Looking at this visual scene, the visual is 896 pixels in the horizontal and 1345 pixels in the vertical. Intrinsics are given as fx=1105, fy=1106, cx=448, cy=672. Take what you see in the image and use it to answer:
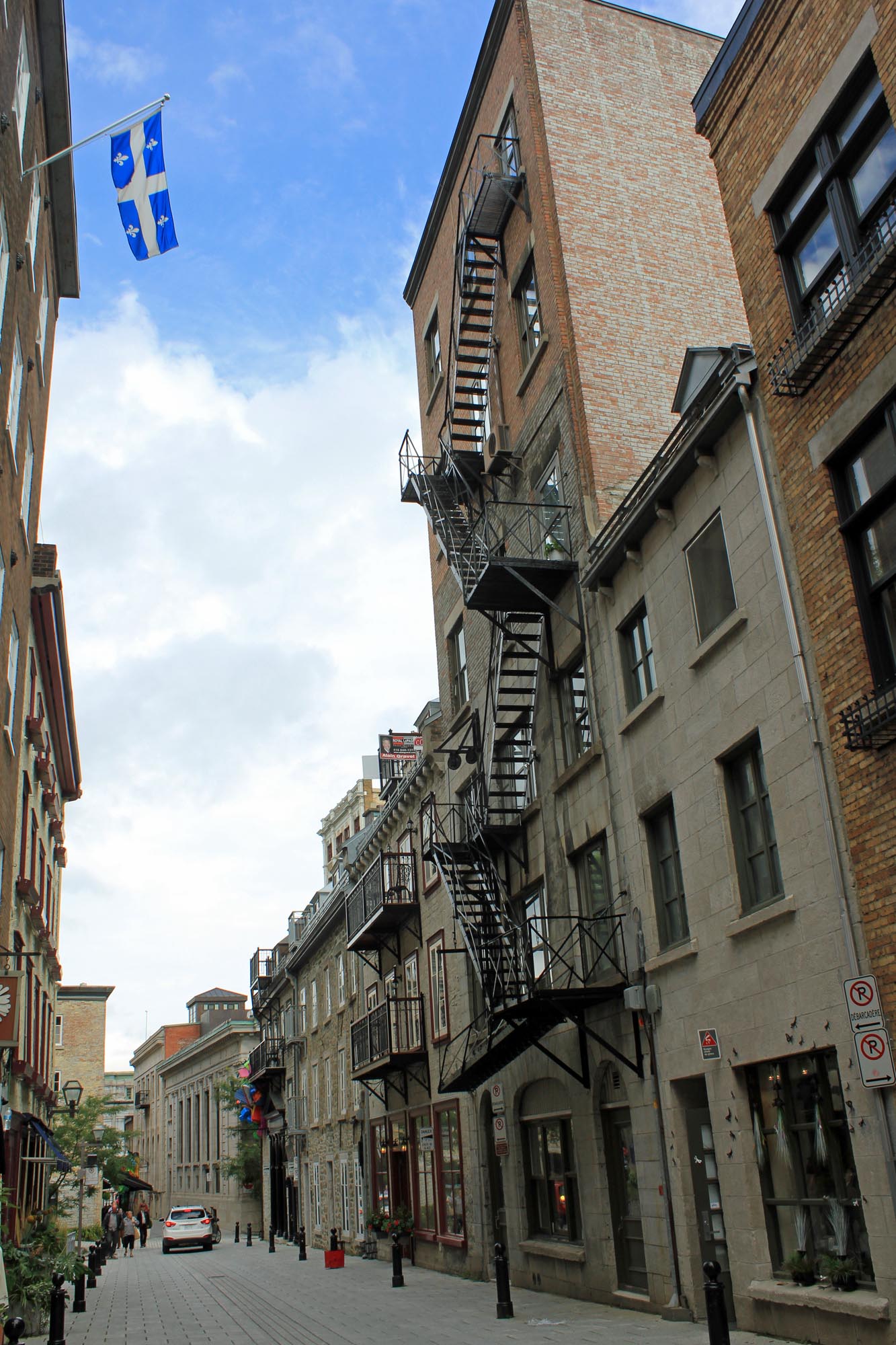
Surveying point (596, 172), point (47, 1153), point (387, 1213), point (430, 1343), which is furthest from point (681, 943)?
point (47, 1153)

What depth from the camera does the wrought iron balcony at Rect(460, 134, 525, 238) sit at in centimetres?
2011

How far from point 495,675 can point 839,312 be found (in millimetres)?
9966

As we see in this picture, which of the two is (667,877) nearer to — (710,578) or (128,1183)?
(710,578)

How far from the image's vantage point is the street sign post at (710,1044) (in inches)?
458

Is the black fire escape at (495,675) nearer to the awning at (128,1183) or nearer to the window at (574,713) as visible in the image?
the window at (574,713)

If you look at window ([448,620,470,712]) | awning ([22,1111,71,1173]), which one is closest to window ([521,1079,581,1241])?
window ([448,620,470,712])

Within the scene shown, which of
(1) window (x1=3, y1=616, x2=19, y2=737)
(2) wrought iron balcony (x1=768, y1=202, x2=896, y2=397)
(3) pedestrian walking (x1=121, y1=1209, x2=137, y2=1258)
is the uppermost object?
(1) window (x1=3, y1=616, x2=19, y2=737)

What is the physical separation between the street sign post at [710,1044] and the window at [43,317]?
1712 centimetres

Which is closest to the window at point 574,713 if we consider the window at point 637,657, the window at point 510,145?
the window at point 637,657

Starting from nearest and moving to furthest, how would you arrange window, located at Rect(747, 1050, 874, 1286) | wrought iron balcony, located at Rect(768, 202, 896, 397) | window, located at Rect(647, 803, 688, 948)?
wrought iron balcony, located at Rect(768, 202, 896, 397)
window, located at Rect(747, 1050, 874, 1286)
window, located at Rect(647, 803, 688, 948)

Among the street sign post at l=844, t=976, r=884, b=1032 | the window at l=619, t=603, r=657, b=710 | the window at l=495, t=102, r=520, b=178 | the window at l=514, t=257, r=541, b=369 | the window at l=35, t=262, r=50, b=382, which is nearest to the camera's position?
the street sign post at l=844, t=976, r=884, b=1032

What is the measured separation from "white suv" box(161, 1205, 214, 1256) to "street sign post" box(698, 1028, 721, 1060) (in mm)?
36054

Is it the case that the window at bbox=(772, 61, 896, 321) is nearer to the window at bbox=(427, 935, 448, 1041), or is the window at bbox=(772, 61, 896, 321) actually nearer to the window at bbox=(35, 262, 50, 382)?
the window at bbox=(35, 262, 50, 382)

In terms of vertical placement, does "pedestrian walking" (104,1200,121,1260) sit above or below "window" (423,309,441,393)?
below
